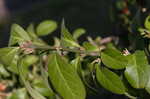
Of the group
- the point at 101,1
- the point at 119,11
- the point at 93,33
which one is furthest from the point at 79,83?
the point at 101,1

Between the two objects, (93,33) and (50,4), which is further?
(50,4)

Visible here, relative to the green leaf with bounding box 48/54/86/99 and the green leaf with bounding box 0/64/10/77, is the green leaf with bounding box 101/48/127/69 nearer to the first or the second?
the green leaf with bounding box 48/54/86/99

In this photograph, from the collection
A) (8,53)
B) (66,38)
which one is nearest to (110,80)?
(66,38)

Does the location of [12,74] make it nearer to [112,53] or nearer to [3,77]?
[3,77]

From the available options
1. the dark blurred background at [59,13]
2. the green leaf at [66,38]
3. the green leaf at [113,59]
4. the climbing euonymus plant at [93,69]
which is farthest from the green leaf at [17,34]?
the dark blurred background at [59,13]

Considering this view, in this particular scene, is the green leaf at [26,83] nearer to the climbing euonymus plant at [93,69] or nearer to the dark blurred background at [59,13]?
the climbing euonymus plant at [93,69]

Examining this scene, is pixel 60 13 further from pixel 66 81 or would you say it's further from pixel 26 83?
pixel 66 81
